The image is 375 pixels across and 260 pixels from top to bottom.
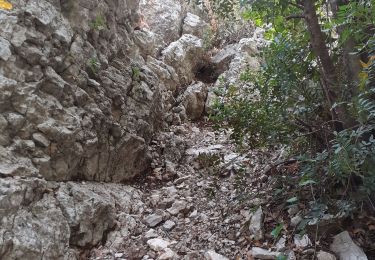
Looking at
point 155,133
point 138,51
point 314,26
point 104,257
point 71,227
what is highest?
point 138,51

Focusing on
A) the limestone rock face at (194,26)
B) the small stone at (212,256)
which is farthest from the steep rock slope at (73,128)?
the limestone rock face at (194,26)

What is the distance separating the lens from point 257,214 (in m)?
3.61

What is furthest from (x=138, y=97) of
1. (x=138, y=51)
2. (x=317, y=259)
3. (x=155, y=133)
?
(x=317, y=259)

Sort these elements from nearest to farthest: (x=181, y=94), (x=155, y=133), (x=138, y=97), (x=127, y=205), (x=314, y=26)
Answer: (x=314, y=26), (x=127, y=205), (x=138, y=97), (x=155, y=133), (x=181, y=94)

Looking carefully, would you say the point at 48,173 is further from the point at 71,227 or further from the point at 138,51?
the point at 138,51

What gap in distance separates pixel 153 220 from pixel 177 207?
1.22ft

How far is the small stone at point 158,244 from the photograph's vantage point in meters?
3.49

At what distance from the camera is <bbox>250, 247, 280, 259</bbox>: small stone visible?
311 centimetres

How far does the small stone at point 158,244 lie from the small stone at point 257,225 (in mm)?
926

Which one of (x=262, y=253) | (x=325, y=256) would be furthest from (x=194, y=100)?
(x=325, y=256)

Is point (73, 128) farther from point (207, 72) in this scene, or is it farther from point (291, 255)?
point (207, 72)

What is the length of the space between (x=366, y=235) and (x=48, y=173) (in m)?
3.24

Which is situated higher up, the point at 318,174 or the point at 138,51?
the point at 138,51

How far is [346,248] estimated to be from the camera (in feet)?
9.68
